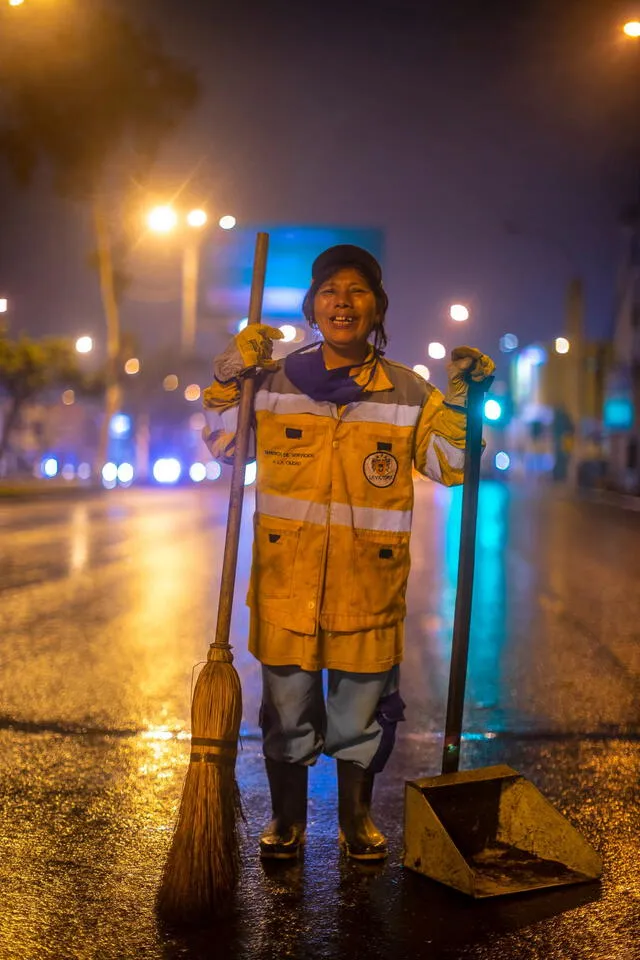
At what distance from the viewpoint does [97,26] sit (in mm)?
28453

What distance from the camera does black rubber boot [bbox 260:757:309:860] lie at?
11.7ft

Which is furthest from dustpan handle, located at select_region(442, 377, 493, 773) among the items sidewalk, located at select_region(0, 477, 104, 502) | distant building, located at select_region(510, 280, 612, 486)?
distant building, located at select_region(510, 280, 612, 486)

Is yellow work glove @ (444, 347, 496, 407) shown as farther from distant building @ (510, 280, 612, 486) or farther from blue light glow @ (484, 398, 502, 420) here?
distant building @ (510, 280, 612, 486)

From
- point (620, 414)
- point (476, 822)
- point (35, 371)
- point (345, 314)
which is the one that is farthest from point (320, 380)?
point (620, 414)

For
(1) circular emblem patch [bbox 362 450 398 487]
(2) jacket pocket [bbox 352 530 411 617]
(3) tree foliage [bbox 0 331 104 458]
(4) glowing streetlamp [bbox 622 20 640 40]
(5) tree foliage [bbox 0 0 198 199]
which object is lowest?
(2) jacket pocket [bbox 352 530 411 617]

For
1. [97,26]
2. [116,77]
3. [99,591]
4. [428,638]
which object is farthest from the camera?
[116,77]

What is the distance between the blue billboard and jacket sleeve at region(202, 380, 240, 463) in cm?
49

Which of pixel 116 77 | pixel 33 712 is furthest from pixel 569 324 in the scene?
pixel 33 712

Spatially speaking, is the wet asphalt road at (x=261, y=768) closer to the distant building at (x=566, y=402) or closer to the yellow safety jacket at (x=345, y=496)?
the yellow safety jacket at (x=345, y=496)

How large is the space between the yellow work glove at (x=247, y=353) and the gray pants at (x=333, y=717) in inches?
39.1

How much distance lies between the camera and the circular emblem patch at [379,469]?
352 centimetres

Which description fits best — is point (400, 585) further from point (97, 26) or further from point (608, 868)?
point (97, 26)

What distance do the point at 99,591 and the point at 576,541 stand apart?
9.63 m

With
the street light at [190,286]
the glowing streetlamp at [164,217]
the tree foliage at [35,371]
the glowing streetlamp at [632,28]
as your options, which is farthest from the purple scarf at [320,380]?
the tree foliage at [35,371]
